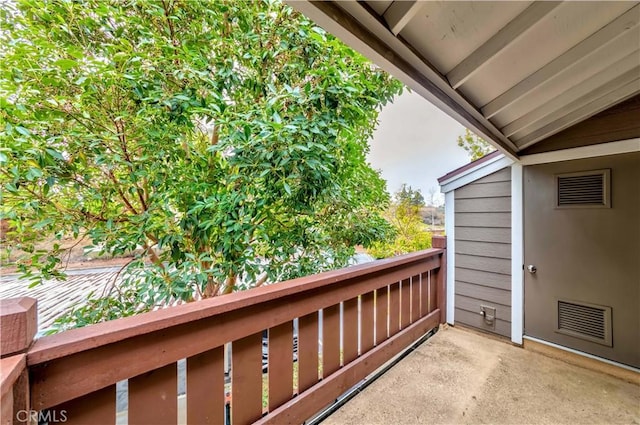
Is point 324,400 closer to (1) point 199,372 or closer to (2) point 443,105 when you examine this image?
(1) point 199,372

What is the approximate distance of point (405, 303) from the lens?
7.70 ft

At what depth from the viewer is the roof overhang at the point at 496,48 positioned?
94 cm

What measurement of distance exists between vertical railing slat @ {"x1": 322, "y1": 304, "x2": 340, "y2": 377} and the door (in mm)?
1963

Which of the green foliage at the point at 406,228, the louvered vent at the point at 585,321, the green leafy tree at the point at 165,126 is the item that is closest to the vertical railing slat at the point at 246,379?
the green leafy tree at the point at 165,126

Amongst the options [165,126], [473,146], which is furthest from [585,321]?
[473,146]

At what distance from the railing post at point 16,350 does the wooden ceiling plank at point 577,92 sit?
2.72 meters

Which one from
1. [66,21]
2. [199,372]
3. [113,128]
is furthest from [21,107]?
[199,372]

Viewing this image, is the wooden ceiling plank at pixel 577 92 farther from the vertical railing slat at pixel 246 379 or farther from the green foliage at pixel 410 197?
the green foliage at pixel 410 197

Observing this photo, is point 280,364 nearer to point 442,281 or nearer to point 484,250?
point 442,281

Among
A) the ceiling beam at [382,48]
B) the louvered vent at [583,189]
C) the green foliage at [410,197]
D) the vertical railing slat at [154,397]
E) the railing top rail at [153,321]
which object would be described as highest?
the ceiling beam at [382,48]

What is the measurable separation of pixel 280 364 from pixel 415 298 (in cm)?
160

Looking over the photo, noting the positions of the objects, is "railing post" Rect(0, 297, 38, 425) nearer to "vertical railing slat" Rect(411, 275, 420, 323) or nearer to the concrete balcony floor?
the concrete balcony floor

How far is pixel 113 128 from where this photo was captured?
203 centimetres

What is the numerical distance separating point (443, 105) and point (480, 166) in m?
1.60
